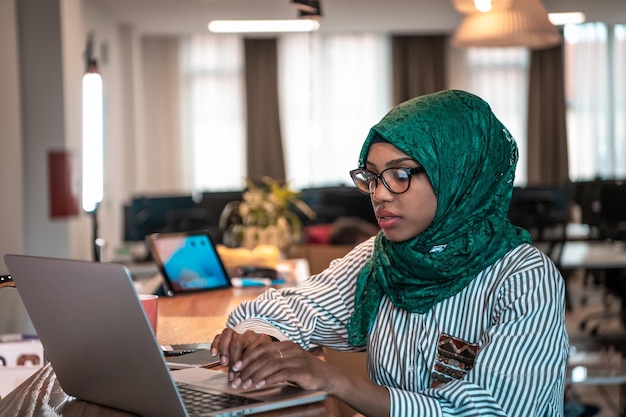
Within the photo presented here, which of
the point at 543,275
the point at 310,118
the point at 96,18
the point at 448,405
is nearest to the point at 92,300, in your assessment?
the point at 448,405

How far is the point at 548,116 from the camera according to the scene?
1126 cm

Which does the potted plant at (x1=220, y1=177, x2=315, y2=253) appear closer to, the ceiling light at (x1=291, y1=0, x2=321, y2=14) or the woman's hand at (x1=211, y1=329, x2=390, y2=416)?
the ceiling light at (x1=291, y1=0, x2=321, y2=14)

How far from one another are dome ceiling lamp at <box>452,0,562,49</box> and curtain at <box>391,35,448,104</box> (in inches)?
261

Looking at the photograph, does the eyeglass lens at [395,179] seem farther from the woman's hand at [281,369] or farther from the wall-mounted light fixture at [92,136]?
the wall-mounted light fixture at [92,136]

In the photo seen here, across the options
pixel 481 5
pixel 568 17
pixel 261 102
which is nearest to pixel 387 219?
pixel 481 5

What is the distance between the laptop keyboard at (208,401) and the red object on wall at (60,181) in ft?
15.5

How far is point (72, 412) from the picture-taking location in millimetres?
1286

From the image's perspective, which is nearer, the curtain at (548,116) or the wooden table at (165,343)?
the wooden table at (165,343)

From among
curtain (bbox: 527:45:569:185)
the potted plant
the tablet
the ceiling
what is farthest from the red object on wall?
curtain (bbox: 527:45:569:185)

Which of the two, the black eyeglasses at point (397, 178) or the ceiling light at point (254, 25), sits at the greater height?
the ceiling light at point (254, 25)

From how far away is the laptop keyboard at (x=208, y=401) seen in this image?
1.20 metres

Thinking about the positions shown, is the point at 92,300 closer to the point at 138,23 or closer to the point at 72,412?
the point at 72,412

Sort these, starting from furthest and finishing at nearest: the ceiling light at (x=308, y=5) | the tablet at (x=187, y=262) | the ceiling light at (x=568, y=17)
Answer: the ceiling light at (x=568, y=17)
the ceiling light at (x=308, y=5)
the tablet at (x=187, y=262)

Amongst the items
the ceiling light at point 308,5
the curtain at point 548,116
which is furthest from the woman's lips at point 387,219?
the curtain at point 548,116
